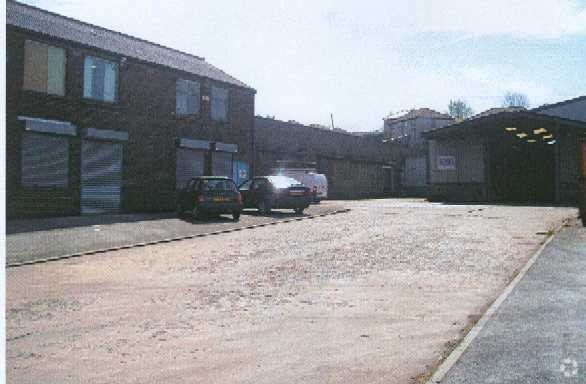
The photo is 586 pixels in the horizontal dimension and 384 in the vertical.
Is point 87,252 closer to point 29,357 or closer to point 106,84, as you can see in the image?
point 29,357

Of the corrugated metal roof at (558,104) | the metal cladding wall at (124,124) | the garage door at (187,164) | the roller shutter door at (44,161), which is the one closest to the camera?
the metal cladding wall at (124,124)

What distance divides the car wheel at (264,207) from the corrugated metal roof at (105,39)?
24.2 feet

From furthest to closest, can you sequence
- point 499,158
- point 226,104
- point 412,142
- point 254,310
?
point 412,142, point 499,158, point 226,104, point 254,310

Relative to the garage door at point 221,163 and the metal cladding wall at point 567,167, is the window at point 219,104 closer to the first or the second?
the garage door at point 221,163

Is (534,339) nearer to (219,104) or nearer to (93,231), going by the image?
(93,231)

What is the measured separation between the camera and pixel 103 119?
21.4 metres

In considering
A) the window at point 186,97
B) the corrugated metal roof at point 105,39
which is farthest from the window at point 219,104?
the window at point 186,97

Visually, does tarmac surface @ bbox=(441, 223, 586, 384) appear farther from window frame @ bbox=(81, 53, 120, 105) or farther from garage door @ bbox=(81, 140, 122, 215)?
window frame @ bbox=(81, 53, 120, 105)

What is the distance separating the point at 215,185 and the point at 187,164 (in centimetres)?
649

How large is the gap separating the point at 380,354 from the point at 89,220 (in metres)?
15.0

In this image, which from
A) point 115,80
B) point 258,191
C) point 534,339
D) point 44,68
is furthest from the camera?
point 258,191

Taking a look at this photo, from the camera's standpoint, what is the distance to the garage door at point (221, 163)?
1057 inches

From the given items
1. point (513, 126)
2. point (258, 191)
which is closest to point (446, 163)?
point (513, 126)

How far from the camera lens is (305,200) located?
22156 millimetres
